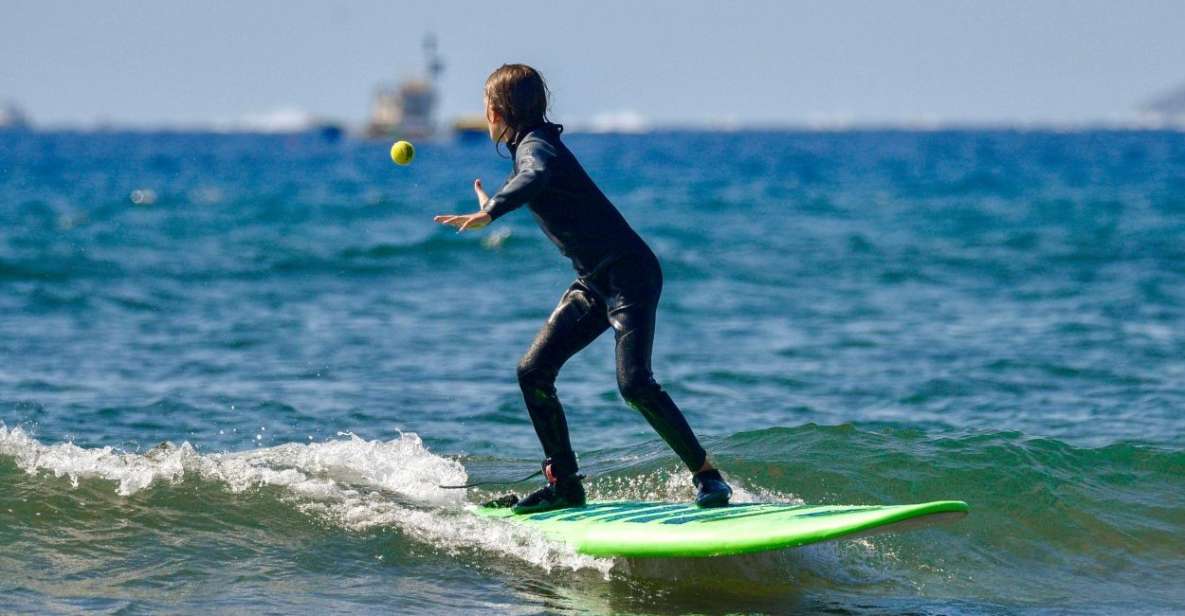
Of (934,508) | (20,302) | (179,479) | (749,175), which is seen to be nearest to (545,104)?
(934,508)

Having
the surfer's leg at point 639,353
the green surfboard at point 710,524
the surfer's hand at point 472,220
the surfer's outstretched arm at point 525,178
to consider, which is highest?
the surfer's outstretched arm at point 525,178

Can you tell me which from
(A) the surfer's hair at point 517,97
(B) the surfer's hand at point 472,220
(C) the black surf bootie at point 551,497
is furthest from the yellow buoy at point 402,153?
(C) the black surf bootie at point 551,497

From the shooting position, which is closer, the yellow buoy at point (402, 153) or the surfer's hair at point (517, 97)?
the surfer's hair at point (517, 97)

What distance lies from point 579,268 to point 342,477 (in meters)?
2.32

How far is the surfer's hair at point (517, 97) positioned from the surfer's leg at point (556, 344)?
2.36ft

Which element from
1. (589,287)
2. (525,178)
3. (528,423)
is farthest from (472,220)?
(528,423)

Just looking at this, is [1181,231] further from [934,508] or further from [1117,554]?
[934,508]

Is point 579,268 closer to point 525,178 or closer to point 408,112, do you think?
point 525,178

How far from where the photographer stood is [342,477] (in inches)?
306

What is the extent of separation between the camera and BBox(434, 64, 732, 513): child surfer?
5879 mm

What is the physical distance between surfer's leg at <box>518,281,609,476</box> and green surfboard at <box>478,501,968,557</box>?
49 cm

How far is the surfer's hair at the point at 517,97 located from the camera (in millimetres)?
5926

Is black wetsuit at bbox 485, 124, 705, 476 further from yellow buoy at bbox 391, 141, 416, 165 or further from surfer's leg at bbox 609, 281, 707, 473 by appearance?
yellow buoy at bbox 391, 141, 416, 165

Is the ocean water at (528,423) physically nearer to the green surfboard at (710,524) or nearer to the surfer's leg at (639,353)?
the green surfboard at (710,524)
